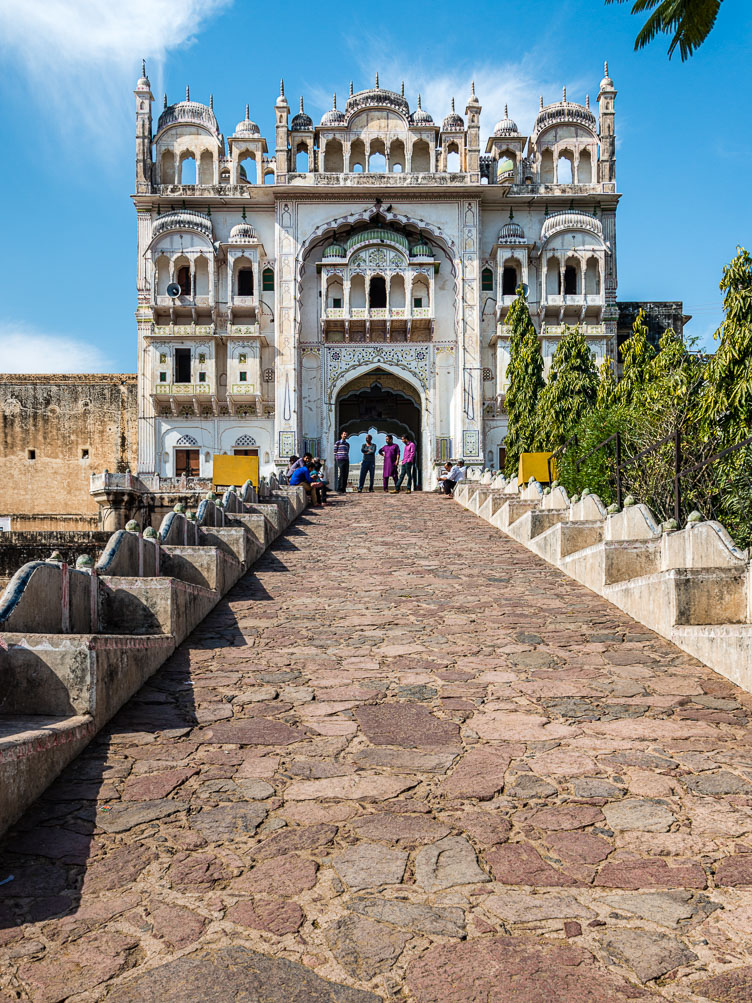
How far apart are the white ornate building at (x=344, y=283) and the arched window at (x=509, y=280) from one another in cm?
5

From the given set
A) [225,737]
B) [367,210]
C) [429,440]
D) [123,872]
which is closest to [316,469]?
[429,440]

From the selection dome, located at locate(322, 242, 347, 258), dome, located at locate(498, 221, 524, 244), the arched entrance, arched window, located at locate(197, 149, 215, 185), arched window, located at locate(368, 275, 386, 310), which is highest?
arched window, located at locate(197, 149, 215, 185)

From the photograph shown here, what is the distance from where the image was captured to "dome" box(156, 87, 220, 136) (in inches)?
1156

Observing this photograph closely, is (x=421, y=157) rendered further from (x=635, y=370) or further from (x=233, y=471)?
(x=233, y=471)

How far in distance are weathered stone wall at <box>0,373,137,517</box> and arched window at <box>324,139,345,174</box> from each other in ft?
31.0

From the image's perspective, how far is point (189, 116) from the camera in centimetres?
2941

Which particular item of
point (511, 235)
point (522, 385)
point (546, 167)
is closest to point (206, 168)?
point (511, 235)

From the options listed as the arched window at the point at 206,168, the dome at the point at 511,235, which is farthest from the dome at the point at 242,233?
the dome at the point at 511,235

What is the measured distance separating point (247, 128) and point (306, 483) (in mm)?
18349

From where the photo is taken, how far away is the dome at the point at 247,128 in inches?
1188

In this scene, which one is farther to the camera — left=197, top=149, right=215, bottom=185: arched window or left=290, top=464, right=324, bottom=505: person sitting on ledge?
left=197, top=149, right=215, bottom=185: arched window

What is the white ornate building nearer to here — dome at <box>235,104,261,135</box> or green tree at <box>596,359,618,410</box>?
dome at <box>235,104,261,135</box>

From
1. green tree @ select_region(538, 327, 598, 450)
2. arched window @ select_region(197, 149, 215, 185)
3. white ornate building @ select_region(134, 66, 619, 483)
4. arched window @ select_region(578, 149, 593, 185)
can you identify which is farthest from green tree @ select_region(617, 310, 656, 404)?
arched window @ select_region(197, 149, 215, 185)

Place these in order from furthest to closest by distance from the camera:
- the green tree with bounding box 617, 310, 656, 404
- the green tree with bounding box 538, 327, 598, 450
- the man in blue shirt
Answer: the man in blue shirt
the green tree with bounding box 538, 327, 598, 450
the green tree with bounding box 617, 310, 656, 404
